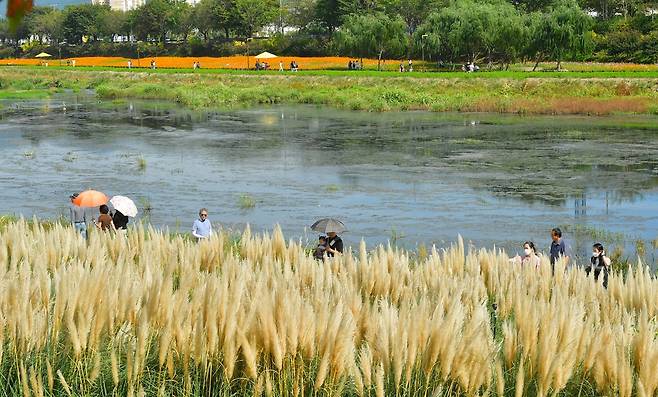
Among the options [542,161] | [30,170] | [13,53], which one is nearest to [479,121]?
[542,161]

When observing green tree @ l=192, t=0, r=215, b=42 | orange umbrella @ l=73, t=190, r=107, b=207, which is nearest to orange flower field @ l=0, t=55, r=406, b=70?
green tree @ l=192, t=0, r=215, b=42

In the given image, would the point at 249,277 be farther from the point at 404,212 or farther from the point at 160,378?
the point at 404,212

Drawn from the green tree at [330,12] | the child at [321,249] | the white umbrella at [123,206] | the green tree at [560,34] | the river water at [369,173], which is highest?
the green tree at [330,12]

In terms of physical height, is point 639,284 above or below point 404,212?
above

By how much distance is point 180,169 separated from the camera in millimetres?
30250

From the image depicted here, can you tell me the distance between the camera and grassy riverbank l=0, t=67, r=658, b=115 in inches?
1957

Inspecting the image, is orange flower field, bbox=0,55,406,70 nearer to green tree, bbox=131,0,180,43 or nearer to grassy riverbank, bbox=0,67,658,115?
grassy riverbank, bbox=0,67,658,115

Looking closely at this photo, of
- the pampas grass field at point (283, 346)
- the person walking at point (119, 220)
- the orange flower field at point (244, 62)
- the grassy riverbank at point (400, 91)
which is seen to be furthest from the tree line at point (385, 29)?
the pampas grass field at point (283, 346)

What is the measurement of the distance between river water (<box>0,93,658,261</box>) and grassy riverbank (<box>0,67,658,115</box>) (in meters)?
3.40

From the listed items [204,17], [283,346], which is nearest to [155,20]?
[204,17]

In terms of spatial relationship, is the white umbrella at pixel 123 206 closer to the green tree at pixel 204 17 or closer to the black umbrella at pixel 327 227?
the black umbrella at pixel 327 227

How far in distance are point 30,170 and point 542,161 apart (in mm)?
16114

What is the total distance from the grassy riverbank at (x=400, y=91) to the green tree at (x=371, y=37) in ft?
39.0

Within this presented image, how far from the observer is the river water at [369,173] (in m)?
21.6
